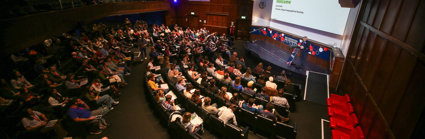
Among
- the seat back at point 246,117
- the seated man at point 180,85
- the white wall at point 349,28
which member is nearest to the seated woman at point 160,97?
the seated man at point 180,85

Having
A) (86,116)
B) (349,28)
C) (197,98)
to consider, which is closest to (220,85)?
(197,98)

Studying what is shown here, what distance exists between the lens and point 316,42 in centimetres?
951

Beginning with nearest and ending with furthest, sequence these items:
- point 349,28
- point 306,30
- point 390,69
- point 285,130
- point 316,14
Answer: point 390,69 → point 285,130 → point 349,28 → point 316,14 → point 306,30

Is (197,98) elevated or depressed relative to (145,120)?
elevated

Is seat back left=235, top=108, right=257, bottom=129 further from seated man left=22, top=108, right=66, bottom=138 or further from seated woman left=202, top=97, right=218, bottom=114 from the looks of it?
seated man left=22, top=108, right=66, bottom=138

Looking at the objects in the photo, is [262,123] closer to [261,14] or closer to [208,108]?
[208,108]

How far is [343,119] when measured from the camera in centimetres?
555

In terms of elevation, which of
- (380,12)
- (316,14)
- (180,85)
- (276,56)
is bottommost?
(276,56)

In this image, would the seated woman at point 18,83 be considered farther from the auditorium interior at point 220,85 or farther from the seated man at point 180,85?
the seated man at point 180,85

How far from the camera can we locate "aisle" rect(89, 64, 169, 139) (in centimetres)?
529

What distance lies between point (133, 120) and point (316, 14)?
9.40 m

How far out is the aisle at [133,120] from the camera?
529cm

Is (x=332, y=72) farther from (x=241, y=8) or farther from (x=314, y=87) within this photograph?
(x=241, y=8)

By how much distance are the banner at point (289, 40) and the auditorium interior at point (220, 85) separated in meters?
0.10
